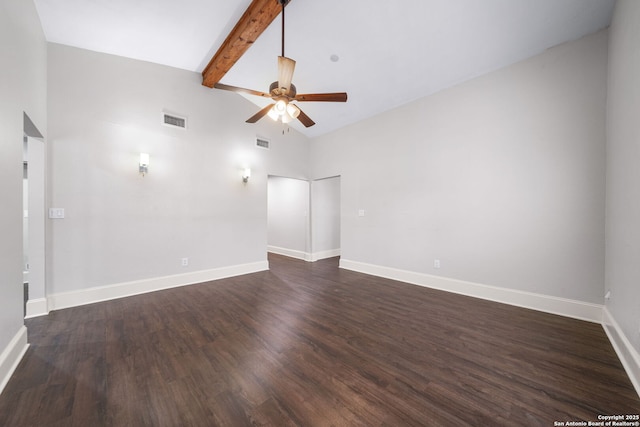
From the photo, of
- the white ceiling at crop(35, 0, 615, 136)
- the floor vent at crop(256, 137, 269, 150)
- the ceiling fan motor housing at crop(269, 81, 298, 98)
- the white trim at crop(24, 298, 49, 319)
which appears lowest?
the white trim at crop(24, 298, 49, 319)

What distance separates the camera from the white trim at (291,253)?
5.92m

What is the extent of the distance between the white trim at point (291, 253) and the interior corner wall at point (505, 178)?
6.19 feet

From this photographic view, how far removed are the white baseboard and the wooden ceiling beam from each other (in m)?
4.12

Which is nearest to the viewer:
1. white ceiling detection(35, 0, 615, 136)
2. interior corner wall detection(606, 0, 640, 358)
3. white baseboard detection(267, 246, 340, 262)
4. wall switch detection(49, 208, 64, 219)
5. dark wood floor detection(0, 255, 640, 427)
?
dark wood floor detection(0, 255, 640, 427)

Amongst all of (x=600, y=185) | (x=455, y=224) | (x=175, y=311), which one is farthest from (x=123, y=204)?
(x=600, y=185)

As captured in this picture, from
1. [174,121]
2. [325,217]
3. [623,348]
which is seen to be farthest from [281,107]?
[325,217]

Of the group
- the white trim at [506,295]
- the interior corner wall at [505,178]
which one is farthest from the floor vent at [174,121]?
the white trim at [506,295]

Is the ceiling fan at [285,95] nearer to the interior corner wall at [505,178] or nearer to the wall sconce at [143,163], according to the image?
→ the wall sconce at [143,163]

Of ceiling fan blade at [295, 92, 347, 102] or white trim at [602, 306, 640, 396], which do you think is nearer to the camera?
white trim at [602, 306, 640, 396]

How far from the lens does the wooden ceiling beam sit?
2548 millimetres

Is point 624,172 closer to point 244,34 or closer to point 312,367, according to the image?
point 312,367

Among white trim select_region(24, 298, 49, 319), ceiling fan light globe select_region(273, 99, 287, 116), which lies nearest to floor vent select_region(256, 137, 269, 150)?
ceiling fan light globe select_region(273, 99, 287, 116)

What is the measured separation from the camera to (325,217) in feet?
20.3

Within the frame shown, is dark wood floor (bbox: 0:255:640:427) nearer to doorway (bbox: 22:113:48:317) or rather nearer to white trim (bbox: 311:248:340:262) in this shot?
doorway (bbox: 22:113:48:317)
